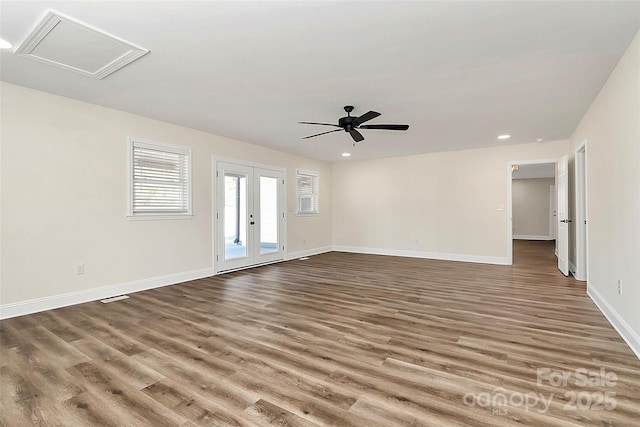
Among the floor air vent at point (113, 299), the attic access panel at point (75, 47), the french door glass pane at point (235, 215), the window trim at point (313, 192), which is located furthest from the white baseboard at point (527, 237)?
the attic access panel at point (75, 47)

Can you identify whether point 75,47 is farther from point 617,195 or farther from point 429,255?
point 429,255

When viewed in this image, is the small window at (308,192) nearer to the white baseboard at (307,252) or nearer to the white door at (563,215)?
the white baseboard at (307,252)

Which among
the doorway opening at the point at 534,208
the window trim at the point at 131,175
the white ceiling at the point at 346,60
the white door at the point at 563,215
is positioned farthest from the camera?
the doorway opening at the point at 534,208

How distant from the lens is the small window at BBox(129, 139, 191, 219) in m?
4.47

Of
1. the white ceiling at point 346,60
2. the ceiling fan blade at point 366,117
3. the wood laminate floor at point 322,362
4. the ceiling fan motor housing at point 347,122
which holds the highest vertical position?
the white ceiling at point 346,60

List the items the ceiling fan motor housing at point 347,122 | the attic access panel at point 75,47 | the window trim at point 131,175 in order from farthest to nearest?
the window trim at point 131,175
the ceiling fan motor housing at point 347,122
the attic access panel at point 75,47

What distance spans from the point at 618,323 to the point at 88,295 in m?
5.87

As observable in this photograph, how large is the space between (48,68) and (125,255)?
7.91 ft

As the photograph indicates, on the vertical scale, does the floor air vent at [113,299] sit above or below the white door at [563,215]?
below

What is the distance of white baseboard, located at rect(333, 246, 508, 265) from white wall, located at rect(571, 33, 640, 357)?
257 cm

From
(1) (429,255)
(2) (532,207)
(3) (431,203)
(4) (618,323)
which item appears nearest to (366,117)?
(4) (618,323)

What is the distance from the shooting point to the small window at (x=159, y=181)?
14.7 ft

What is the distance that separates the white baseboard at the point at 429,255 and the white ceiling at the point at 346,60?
9.83ft

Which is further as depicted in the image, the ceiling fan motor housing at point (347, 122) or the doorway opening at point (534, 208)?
the doorway opening at point (534, 208)
